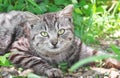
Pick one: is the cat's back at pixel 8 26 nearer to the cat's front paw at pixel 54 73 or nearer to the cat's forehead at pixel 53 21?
the cat's forehead at pixel 53 21

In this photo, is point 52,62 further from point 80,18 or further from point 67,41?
point 80,18

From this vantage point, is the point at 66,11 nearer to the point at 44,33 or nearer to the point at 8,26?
the point at 44,33

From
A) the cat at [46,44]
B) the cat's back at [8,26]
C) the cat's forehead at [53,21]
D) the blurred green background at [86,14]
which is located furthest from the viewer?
the blurred green background at [86,14]

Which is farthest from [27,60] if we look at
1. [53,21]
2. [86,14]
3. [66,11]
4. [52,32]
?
[86,14]

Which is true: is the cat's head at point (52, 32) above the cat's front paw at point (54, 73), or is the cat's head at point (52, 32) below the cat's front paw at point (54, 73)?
above

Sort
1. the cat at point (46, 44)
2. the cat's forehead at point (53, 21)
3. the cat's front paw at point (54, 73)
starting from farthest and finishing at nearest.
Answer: the cat's forehead at point (53, 21) < the cat at point (46, 44) < the cat's front paw at point (54, 73)

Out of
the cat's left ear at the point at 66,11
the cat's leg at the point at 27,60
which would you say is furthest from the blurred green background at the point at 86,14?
the cat's leg at the point at 27,60

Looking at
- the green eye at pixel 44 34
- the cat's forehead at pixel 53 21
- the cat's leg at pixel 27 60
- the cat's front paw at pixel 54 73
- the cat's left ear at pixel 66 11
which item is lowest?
the cat's front paw at pixel 54 73

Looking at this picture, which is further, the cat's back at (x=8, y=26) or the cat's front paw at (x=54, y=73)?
the cat's back at (x=8, y=26)
